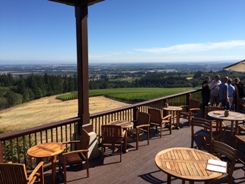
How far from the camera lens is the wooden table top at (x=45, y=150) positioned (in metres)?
2.88

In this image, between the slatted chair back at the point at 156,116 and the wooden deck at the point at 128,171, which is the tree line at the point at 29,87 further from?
the wooden deck at the point at 128,171

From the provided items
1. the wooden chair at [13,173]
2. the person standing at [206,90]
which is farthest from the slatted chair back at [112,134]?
the person standing at [206,90]

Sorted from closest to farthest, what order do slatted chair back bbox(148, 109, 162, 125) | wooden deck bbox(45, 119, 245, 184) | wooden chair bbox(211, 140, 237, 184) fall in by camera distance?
wooden chair bbox(211, 140, 237, 184)
wooden deck bbox(45, 119, 245, 184)
slatted chair back bbox(148, 109, 162, 125)

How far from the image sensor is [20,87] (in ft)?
179

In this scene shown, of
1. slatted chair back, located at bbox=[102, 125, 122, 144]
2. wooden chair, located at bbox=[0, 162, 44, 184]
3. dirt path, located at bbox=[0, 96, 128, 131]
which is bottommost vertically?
dirt path, located at bbox=[0, 96, 128, 131]

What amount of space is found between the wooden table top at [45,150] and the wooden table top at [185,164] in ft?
4.92

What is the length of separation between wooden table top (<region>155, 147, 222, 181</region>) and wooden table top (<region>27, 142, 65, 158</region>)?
1500 millimetres

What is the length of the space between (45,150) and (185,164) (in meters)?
1.99

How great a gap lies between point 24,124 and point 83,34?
34905mm

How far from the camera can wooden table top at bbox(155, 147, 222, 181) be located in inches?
83.0

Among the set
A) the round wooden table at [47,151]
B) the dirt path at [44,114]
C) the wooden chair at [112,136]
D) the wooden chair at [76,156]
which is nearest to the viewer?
the round wooden table at [47,151]

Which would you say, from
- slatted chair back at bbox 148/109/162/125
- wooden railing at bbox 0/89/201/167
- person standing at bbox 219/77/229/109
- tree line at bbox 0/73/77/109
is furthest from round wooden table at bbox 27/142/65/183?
tree line at bbox 0/73/77/109

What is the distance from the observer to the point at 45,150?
119 inches

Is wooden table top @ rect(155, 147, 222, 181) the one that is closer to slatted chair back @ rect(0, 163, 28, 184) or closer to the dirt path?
slatted chair back @ rect(0, 163, 28, 184)
